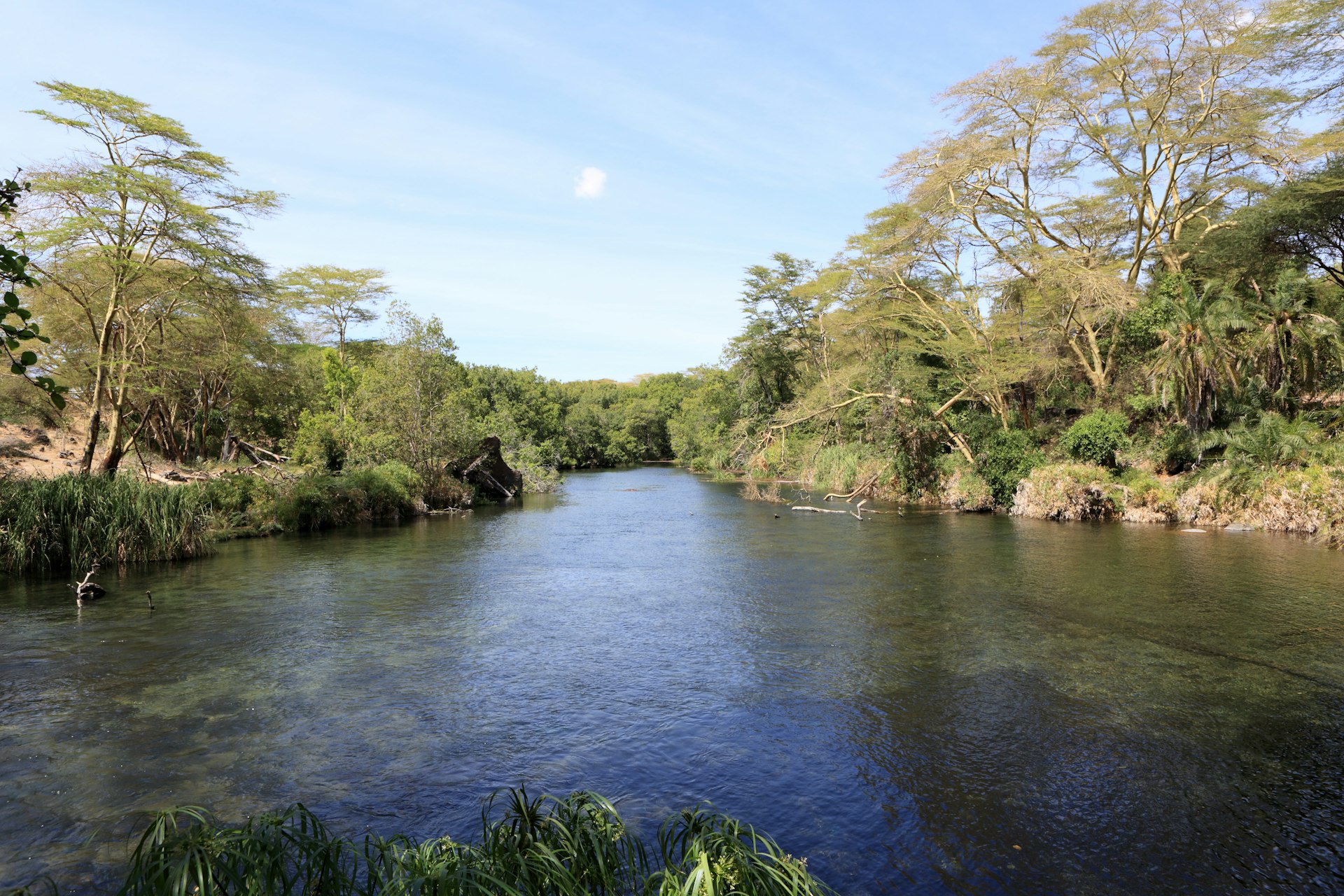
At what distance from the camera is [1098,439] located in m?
23.9

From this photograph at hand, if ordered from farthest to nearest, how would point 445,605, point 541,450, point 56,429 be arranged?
point 541,450 → point 56,429 → point 445,605

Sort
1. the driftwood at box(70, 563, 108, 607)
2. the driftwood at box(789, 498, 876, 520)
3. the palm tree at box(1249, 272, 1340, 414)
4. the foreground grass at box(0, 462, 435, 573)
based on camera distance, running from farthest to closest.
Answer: the driftwood at box(789, 498, 876, 520), the palm tree at box(1249, 272, 1340, 414), the foreground grass at box(0, 462, 435, 573), the driftwood at box(70, 563, 108, 607)

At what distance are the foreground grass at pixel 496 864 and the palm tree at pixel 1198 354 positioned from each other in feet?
74.2

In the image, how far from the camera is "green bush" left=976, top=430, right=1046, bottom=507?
2636cm

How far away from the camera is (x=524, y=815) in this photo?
13.8 feet

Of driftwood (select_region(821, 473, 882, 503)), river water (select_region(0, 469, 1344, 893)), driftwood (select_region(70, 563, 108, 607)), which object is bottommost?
river water (select_region(0, 469, 1344, 893))

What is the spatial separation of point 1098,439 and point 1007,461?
11.5 ft

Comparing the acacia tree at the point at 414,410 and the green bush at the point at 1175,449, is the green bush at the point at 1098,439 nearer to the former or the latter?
the green bush at the point at 1175,449

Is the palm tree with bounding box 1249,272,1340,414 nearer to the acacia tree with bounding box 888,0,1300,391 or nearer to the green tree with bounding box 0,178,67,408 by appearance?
the acacia tree with bounding box 888,0,1300,391

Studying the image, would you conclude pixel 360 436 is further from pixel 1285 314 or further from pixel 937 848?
pixel 1285 314

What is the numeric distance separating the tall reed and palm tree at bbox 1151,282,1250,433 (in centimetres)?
2607

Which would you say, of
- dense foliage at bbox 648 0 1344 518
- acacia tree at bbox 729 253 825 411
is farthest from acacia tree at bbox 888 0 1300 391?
acacia tree at bbox 729 253 825 411

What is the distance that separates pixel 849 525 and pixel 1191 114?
17.8 m

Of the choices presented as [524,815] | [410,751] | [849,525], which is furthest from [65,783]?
[849,525]
